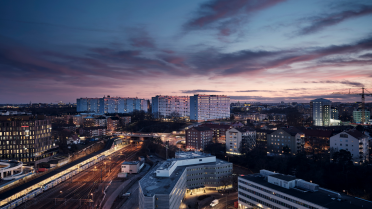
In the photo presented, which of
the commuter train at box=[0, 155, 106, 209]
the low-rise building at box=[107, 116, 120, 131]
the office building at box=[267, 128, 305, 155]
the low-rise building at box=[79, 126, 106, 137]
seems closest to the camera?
the commuter train at box=[0, 155, 106, 209]

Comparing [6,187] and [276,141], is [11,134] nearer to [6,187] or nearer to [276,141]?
[6,187]

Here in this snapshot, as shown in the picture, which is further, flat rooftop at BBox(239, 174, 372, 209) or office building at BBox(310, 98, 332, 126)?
office building at BBox(310, 98, 332, 126)

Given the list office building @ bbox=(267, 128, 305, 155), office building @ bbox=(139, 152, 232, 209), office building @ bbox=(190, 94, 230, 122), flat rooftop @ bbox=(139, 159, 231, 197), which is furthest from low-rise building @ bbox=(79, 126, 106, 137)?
office building @ bbox=(267, 128, 305, 155)

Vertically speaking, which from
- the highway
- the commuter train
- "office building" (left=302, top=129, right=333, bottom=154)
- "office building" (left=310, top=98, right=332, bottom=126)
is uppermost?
"office building" (left=310, top=98, right=332, bottom=126)

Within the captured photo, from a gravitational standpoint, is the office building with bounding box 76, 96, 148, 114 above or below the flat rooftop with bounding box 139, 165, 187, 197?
above

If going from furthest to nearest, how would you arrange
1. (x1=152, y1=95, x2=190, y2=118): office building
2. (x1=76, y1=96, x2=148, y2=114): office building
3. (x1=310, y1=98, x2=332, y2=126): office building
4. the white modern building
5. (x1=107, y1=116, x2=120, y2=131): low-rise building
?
(x1=76, y1=96, x2=148, y2=114): office building → (x1=152, y1=95, x2=190, y2=118): office building → (x1=107, y1=116, x2=120, y2=131): low-rise building → (x1=310, y1=98, x2=332, y2=126): office building → the white modern building

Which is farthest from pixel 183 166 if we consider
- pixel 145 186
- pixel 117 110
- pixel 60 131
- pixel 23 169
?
pixel 117 110

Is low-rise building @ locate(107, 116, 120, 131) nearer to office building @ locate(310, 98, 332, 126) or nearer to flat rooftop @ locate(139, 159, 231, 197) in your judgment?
flat rooftop @ locate(139, 159, 231, 197)

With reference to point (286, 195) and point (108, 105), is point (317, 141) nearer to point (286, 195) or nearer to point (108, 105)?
point (286, 195)
